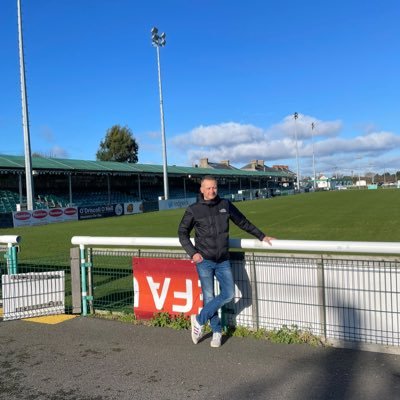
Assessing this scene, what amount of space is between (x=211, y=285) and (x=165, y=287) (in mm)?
883

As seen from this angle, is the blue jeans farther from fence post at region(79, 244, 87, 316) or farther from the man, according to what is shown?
fence post at region(79, 244, 87, 316)

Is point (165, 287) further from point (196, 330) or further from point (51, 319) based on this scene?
point (51, 319)

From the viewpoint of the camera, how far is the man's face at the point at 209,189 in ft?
16.5

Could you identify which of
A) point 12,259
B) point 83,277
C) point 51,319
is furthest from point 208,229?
point 12,259

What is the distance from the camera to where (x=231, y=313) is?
5629 mm

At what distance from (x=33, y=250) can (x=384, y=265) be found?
1399 centimetres

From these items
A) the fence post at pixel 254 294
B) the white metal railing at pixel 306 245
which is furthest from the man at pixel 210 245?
the fence post at pixel 254 294

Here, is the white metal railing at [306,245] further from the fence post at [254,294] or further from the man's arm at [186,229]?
the man's arm at [186,229]

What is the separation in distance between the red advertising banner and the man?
44cm

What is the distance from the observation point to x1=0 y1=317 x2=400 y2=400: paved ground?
397 cm

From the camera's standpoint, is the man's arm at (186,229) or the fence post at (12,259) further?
the fence post at (12,259)

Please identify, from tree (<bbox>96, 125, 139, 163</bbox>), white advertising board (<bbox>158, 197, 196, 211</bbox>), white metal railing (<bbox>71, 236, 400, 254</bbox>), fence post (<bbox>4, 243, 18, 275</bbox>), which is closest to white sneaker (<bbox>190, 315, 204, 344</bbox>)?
white metal railing (<bbox>71, 236, 400, 254</bbox>)

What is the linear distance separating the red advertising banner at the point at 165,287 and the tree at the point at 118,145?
8483 centimetres

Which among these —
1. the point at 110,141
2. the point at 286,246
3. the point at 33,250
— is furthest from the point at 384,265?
the point at 110,141
